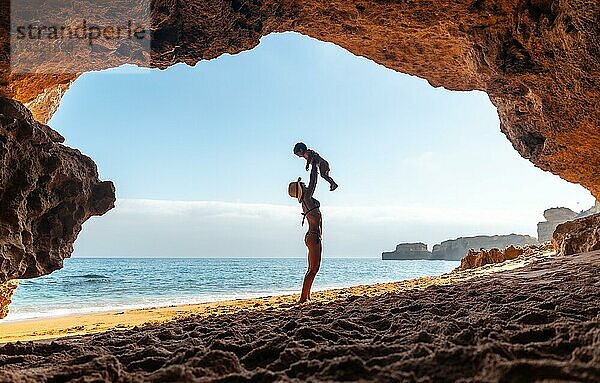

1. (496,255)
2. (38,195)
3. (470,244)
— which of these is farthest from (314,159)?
(470,244)

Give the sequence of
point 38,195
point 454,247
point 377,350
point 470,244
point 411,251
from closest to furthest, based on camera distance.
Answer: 1. point 377,350
2. point 38,195
3. point 470,244
4. point 454,247
5. point 411,251

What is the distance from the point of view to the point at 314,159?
679cm

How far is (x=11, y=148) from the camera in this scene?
3889 millimetres

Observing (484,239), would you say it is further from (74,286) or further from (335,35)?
(335,35)

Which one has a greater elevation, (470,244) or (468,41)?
(468,41)

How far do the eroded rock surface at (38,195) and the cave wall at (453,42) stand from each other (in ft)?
0.25

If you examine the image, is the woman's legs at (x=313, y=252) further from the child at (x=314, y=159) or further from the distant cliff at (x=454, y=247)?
the distant cliff at (x=454, y=247)

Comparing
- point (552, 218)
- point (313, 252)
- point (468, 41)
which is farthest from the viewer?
point (552, 218)

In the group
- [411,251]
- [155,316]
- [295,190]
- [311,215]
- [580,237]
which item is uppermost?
[295,190]

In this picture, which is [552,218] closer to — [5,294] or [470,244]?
[470,244]

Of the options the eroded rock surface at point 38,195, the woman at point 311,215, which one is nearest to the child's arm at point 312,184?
the woman at point 311,215

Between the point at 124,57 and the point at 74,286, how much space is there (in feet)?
79.7

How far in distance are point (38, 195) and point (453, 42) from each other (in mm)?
5832

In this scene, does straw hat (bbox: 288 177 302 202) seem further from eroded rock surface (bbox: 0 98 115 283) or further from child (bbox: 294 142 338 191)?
eroded rock surface (bbox: 0 98 115 283)
